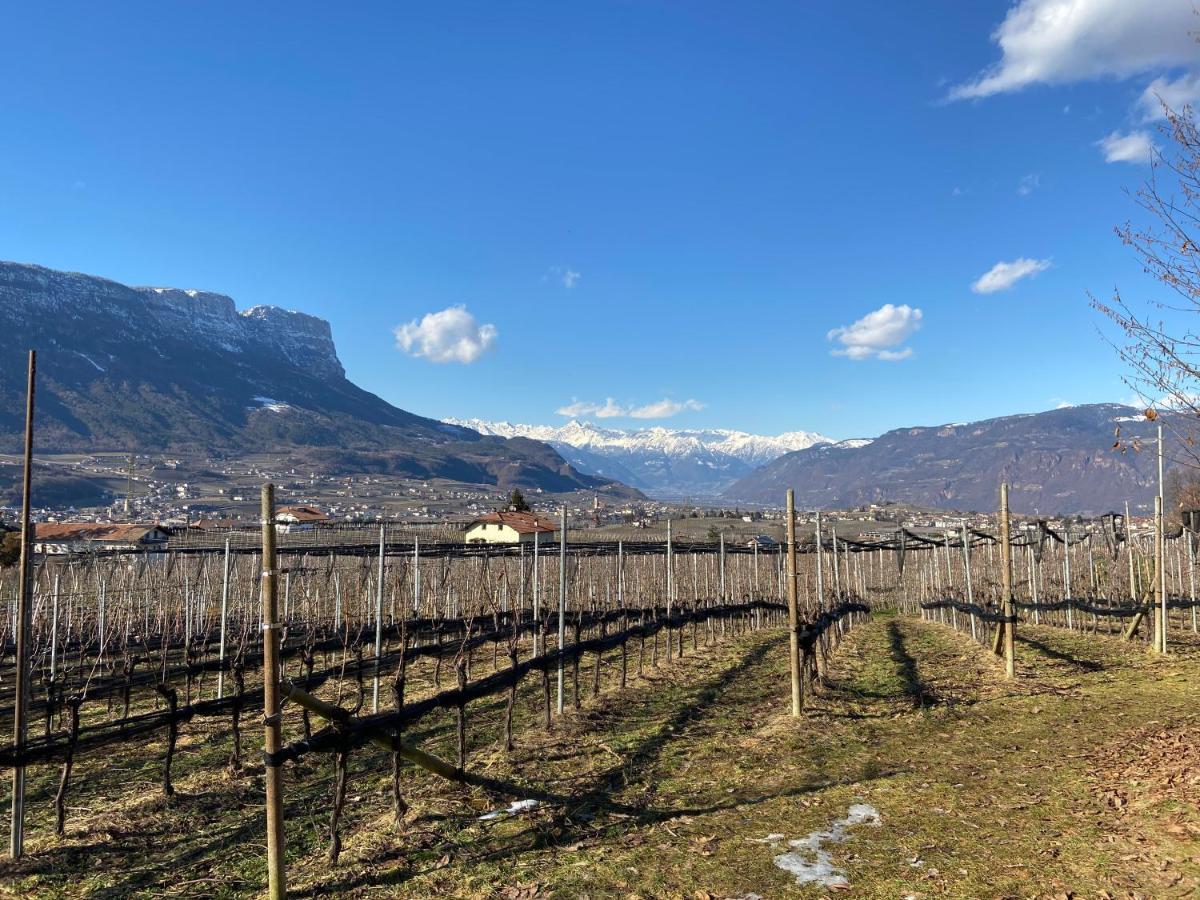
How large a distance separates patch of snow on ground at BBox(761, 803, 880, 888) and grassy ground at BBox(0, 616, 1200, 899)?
9 cm

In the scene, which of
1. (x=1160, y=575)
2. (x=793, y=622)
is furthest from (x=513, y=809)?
(x=1160, y=575)

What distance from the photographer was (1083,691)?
11.2 metres

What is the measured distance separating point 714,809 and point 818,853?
1.26 m

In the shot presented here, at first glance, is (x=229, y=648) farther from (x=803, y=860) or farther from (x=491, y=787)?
(x=803, y=860)

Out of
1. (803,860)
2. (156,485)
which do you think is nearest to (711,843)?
(803,860)

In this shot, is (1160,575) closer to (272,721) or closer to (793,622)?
(793,622)

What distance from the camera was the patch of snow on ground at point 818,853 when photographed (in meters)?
5.30

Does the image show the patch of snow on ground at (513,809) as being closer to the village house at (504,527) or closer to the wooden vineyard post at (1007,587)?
the wooden vineyard post at (1007,587)

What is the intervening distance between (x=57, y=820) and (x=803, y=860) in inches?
261

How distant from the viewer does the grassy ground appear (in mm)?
5367

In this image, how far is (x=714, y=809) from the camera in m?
6.78

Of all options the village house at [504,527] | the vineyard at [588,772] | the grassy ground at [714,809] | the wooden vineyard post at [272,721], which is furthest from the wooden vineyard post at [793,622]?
the village house at [504,527]

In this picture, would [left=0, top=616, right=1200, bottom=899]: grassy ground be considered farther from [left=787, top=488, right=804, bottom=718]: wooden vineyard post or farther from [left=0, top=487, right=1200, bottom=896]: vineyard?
[left=787, top=488, right=804, bottom=718]: wooden vineyard post

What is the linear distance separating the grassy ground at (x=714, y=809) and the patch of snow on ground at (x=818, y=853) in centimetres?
9
